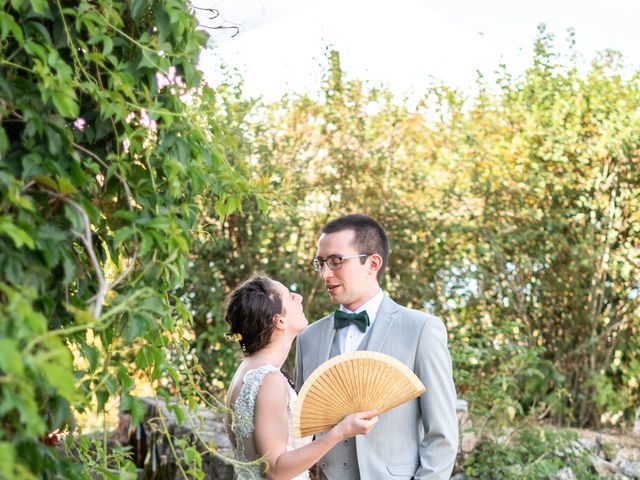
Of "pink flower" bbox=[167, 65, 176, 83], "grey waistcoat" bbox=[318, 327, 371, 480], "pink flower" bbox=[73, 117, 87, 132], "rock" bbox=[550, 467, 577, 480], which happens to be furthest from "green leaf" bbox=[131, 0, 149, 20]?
"rock" bbox=[550, 467, 577, 480]

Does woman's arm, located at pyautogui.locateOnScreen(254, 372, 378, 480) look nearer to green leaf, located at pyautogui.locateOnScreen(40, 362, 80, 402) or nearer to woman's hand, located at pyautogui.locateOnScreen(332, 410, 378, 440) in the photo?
woman's hand, located at pyautogui.locateOnScreen(332, 410, 378, 440)

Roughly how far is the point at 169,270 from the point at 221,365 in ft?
16.8

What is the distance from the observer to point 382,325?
3.18m

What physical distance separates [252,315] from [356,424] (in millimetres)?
641

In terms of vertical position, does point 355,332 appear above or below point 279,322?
below

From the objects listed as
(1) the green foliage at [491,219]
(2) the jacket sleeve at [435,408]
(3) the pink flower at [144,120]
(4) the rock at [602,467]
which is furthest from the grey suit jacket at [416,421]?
(1) the green foliage at [491,219]

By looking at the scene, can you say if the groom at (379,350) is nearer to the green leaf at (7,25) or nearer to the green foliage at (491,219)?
the green leaf at (7,25)

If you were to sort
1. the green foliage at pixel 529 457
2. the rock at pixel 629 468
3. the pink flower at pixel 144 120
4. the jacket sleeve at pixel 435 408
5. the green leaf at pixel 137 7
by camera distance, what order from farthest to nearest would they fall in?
1. the rock at pixel 629 468
2. the green foliage at pixel 529 457
3. the jacket sleeve at pixel 435 408
4. the pink flower at pixel 144 120
5. the green leaf at pixel 137 7

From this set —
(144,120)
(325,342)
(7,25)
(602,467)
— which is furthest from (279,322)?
(602,467)

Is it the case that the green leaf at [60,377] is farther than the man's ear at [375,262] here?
No

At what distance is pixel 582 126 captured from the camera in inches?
289

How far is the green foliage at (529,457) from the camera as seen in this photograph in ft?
18.8

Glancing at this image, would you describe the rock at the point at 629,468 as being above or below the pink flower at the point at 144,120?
below

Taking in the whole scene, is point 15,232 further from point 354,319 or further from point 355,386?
point 354,319
